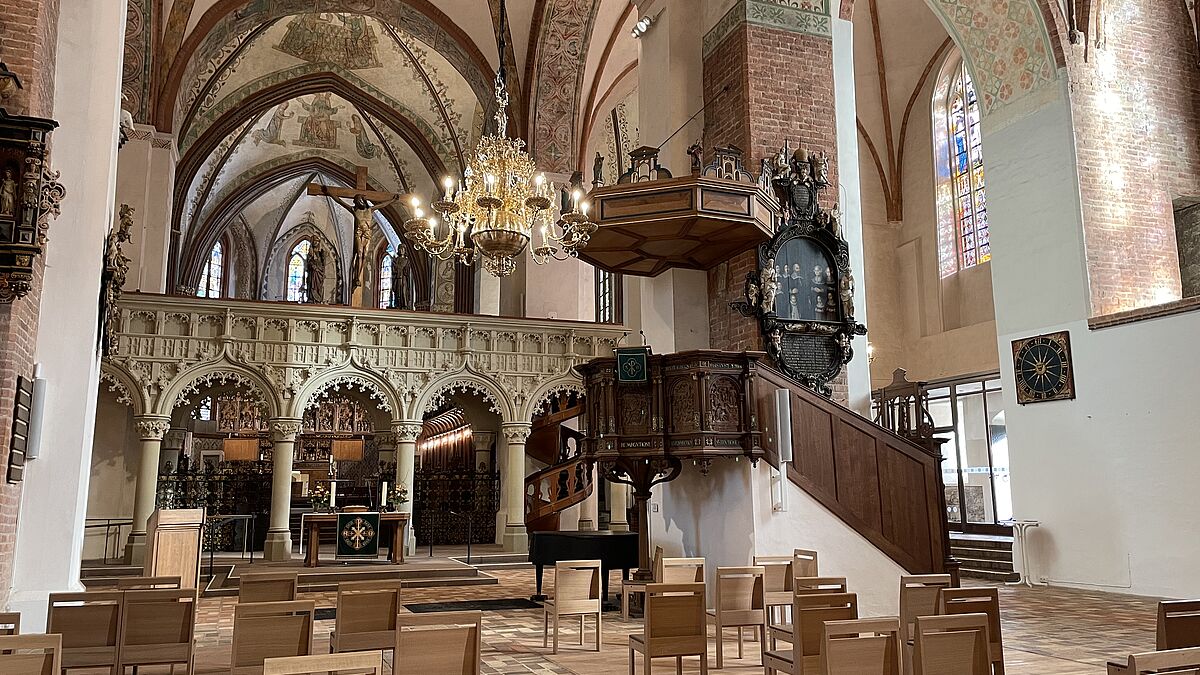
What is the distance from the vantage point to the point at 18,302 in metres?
5.98

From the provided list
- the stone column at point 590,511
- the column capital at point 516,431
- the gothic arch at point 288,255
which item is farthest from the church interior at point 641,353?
the gothic arch at point 288,255

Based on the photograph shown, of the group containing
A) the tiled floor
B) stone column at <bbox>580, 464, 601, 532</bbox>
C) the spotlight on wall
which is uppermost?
the spotlight on wall

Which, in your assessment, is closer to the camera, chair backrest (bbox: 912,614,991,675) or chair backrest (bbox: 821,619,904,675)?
chair backrest (bbox: 821,619,904,675)

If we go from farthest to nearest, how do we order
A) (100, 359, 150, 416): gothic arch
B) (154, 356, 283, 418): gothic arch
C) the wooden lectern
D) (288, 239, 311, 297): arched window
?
1. (288, 239, 311, 297): arched window
2. (154, 356, 283, 418): gothic arch
3. (100, 359, 150, 416): gothic arch
4. the wooden lectern

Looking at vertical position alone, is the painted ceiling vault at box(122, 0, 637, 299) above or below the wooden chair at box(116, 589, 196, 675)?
above

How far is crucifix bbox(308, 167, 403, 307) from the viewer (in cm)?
1575

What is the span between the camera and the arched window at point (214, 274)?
91.2 ft

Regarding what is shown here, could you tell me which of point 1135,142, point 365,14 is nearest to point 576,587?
point 1135,142

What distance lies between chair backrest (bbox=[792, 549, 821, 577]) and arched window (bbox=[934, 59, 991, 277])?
40.1ft

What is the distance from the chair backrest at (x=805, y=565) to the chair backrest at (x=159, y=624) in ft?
13.2

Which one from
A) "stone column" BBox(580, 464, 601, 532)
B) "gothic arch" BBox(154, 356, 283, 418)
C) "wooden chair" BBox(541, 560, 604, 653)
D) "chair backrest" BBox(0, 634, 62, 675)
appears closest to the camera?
"chair backrest" BBox(0, 634, 62, 675)

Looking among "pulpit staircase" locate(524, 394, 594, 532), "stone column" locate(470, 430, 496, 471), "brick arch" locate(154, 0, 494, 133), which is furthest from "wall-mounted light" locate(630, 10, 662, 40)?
"stone column" locate(470, 430, 496, 471)

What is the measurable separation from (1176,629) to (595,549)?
5.85m

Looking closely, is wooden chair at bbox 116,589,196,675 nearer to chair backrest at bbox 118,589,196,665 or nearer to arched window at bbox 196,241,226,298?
chair backrest at bbox 118,589,196,665
